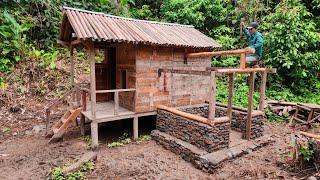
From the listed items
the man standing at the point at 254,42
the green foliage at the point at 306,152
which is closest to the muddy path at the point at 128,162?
the green foliage at the point at 306,152

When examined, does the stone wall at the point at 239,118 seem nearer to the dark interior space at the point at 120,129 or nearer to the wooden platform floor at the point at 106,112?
the dark interior space at the point at 120,129

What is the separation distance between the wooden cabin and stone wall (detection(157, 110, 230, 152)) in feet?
3.52

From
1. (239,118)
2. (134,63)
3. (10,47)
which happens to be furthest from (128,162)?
(10,47)

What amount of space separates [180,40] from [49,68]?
25.1ft

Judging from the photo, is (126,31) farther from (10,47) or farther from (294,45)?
(294,45)

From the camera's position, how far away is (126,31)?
8570mm

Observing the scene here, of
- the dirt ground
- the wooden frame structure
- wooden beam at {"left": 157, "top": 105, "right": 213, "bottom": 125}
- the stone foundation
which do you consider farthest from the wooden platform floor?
the wooden frame structure

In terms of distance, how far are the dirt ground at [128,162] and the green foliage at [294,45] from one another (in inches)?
219

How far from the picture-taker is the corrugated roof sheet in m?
7.68

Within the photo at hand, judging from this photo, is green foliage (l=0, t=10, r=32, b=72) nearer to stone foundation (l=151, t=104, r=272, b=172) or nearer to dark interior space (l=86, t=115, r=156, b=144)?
dark interior space (l=86, t=115, r=156, b=144)

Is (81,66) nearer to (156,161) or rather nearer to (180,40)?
(180,40)

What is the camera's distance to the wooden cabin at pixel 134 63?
809 cm

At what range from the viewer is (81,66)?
48.5 ft

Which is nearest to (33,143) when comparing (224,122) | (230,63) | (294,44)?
(224,122)
